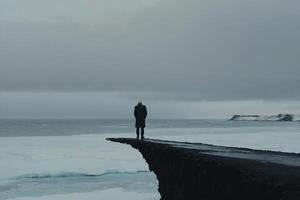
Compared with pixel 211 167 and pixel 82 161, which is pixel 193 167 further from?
pixel 82 161

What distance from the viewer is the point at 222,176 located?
958cm

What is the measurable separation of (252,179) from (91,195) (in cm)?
1776

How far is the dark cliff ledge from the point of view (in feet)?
23.5

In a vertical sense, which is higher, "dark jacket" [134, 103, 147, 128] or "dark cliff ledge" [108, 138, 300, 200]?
"dark jacket" [134, 103, 147, 128]

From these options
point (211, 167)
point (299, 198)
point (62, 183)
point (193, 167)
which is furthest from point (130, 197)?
point (299, 198)

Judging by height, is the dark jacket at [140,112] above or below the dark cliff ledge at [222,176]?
above

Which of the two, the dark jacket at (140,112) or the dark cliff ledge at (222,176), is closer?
the dark cliff ledge at (222,176)

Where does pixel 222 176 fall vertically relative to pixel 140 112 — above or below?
below

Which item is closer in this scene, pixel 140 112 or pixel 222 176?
pixel 222 176

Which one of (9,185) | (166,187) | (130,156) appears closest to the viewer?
(166,187)

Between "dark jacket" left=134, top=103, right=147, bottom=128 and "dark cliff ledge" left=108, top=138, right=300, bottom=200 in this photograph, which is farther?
"dark jacket" left=134, top=103, right=147, bottom=128

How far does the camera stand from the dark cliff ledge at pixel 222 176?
23.5 feet

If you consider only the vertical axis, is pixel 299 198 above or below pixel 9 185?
above

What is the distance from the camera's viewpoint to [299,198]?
6.10 metres
